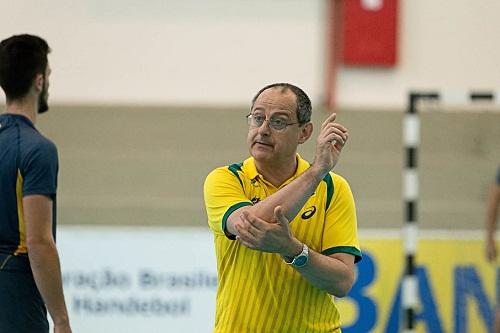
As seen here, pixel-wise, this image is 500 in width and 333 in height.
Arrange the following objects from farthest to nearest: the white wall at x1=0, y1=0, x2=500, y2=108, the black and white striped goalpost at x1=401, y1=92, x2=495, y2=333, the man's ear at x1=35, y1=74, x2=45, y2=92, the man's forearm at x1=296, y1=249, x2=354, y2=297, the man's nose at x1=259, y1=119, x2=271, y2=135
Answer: the white wall at x1=0, y1=0, x2=500, y2=108 < the black and white striped goalpost at x1=401, y1=92, x2=495, y2=333 < the man's ear at x1=35, y1=74, x2=45, y2=92 < the man's nose at x1=259, y1=119, x2=271, y2=135 < the man's forearm at x1=296, y1=249, x2=354, y2=297

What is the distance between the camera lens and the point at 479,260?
6246mm

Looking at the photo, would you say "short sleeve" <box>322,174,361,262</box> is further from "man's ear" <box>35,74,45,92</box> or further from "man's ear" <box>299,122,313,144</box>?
"man's ear" <box>35,74,45,92</box>

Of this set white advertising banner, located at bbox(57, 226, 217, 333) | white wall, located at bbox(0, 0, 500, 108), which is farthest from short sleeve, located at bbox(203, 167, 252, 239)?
white wall, located at bbox(0, 0, 500, 108)

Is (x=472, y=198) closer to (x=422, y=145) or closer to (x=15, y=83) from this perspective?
(x=422, y=145)

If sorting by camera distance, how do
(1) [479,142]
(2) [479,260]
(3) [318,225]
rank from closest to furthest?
(3) [318,225], (2) [479,260], (1) [479,142]

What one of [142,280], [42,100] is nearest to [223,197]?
[42,100]

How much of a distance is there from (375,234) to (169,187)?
55.5 inches

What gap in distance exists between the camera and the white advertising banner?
20.5 feet

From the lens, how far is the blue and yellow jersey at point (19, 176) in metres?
3.06

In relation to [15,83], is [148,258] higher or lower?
lower

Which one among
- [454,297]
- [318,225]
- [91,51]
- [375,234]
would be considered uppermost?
[91,51]

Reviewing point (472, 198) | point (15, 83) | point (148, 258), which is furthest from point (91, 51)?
point (15, 83)

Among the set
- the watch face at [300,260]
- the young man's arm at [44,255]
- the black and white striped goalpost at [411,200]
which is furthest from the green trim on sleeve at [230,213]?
the black and white striped goalpost at [411,200]

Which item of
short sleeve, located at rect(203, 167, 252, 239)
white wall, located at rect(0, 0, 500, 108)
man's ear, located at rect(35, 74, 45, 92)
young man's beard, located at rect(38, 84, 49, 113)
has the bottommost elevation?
short sleeve, located at rect(203, 167, 252, 239)
